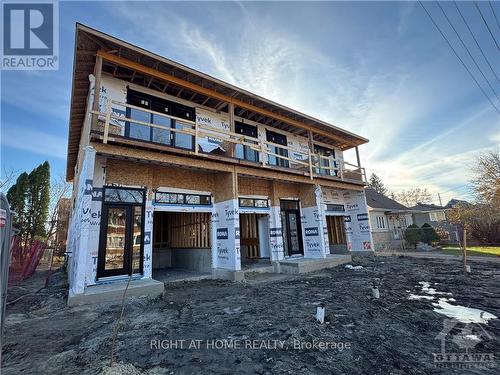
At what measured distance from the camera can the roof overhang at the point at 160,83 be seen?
7.94m

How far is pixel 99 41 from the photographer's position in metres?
7.74

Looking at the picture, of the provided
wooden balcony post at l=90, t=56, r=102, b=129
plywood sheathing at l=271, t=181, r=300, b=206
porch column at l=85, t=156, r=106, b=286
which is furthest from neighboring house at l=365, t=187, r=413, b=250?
wooden balcony post at l=90, t=56, r=102, b=129

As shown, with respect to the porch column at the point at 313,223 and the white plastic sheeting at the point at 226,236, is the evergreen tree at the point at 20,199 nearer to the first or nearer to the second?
the white plastic sheeting at the point at 226,236

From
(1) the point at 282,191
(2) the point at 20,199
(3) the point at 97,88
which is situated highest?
(3) the point at 97,88

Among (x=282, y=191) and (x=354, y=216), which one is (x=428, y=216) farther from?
(x=282, y=191)

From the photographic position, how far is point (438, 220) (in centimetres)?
3584

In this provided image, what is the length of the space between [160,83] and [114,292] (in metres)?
7.73

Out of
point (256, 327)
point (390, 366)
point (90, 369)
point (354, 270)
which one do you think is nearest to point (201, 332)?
point (256, 327)

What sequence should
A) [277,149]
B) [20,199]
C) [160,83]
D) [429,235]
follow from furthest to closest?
[20,199] < [429,235] < [277,149] < [160,83]

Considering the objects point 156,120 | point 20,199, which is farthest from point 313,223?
point 20,199

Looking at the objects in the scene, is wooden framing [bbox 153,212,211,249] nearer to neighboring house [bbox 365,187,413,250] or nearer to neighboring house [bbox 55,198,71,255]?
neighboring house [bbox 55,198,71,255]

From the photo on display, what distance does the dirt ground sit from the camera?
3377 mm

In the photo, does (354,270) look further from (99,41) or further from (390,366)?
(99,41)

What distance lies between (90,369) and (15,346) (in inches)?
80.6
